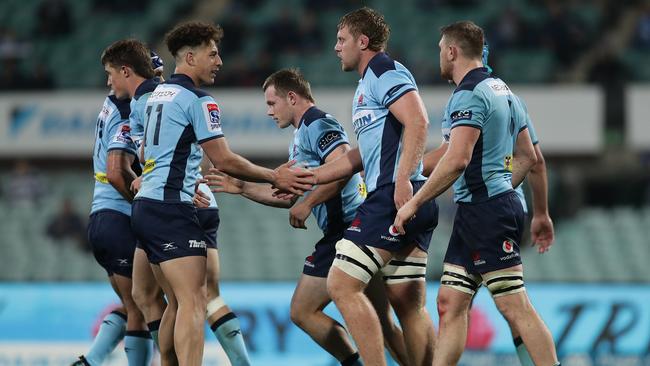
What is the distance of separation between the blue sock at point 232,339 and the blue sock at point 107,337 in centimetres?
97

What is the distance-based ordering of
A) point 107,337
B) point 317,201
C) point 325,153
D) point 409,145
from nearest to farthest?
1. point 409,145
2. point 317,201
3. point 325,153
4. point 107,337

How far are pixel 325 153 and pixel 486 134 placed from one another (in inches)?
46.1

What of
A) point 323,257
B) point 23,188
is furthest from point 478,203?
point 23,188

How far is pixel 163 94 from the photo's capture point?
260 inches

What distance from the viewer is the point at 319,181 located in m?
6.75

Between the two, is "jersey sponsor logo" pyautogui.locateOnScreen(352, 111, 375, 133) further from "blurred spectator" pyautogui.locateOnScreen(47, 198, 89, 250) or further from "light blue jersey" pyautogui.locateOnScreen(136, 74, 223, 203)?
"blurred spectator" pyautogui.locateOnScreen(47, 198, 89, 250)

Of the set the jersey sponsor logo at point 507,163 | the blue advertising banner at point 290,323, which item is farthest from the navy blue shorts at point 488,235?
the blue advertising banner at point 290,323

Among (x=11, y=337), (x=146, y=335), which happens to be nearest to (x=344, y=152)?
(x=146, y=335)

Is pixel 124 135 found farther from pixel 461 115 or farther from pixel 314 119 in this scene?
pixel 461 115

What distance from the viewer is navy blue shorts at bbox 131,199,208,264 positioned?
650cm

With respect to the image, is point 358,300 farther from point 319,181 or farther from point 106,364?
point 106,364

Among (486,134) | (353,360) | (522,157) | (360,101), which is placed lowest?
(353,360)

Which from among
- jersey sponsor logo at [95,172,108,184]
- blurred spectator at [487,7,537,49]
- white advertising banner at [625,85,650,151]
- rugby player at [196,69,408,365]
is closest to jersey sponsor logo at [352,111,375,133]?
rugby player at [196,69,408,365]

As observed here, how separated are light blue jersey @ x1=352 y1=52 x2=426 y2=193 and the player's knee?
42 centimetres
